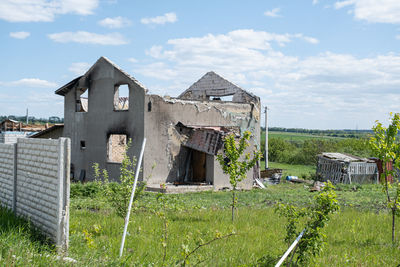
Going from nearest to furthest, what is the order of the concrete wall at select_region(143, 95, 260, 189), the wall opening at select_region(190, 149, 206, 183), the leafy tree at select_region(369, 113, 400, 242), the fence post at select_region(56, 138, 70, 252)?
the fence post at select_region(56, 138, 70, 252), the leafy tree at select_region(369, 113, 400, 242), the concrete wall at select_region(143, 95, 260, 189), the wall opening at select_region(190, 149, 206, 183)

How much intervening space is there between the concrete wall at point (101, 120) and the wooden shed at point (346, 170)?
13716mm

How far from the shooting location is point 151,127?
19797 millimetres

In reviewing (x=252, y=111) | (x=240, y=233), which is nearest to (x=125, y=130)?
(x=252, y=111)

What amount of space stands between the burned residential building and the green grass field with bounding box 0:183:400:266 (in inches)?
279

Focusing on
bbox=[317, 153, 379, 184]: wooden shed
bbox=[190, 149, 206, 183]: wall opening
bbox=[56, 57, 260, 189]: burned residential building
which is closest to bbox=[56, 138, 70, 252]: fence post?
bbox=[56, 57, 260, 189]: burned residential building

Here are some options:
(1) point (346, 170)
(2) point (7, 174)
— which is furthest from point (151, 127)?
(1) point (346, 170)

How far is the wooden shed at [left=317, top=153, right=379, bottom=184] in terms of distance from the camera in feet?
88.3

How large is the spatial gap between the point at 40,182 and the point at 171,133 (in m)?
13.2

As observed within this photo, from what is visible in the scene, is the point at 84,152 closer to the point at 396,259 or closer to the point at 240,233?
→ the point at 240,233

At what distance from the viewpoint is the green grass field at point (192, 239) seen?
20.1 feet

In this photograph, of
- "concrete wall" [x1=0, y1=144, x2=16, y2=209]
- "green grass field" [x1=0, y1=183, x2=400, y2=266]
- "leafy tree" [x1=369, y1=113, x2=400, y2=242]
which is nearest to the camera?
"green grass field" [x1=0, y1=183, x2=400, y2=266]

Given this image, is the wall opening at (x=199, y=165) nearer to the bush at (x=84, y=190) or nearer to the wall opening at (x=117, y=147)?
the wall opening at (x=117, y=147)

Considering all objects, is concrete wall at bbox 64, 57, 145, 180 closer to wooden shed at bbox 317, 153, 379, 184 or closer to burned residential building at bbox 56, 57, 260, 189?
burned residential building at bbox 56, 57, 260, 189

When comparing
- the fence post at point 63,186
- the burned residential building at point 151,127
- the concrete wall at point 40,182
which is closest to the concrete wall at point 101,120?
the burned residential building at point 151,127
